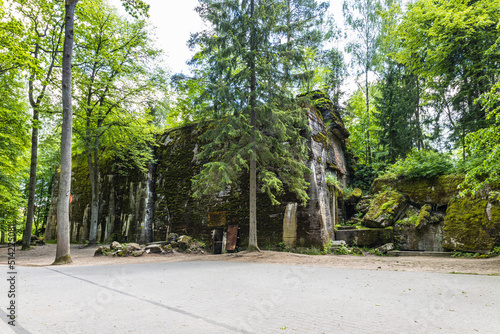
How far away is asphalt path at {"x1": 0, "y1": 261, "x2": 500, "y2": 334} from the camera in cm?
248

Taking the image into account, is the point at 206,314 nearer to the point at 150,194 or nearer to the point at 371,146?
the point at 150,194

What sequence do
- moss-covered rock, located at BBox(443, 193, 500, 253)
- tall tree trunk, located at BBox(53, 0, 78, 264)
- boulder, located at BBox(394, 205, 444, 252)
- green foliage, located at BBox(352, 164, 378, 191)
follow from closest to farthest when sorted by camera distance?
tall tree trunk, located at BBox(53, 0, 78, 264), moss-covered rock, located at BBox(443, 193, 500, 253), boulder, located at BBox(394, 205, 444, 252), green foliage, located at BBox(352, 164, 378, 191)

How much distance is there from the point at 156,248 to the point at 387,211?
30.5 feet

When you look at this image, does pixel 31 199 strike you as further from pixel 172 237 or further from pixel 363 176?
pixel 363 176

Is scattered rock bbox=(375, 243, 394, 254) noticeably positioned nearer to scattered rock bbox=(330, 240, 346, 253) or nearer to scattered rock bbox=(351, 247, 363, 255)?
scattered rock bbox=(351, 247, 363, 255)

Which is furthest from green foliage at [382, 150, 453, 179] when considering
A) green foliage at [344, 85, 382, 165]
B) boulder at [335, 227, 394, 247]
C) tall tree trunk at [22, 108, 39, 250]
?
tall tree trunk at [22, 108, 39, 250]

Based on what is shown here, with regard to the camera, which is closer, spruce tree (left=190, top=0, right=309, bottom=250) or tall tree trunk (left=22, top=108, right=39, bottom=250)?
spruce tree (left=190, top=0, right=309, bottom=250)

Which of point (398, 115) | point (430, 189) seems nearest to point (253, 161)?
point (430, 189)

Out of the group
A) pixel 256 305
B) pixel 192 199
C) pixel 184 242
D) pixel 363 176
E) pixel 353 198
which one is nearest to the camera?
pixel 256 305

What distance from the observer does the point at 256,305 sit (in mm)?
3250

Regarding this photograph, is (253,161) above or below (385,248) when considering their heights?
above

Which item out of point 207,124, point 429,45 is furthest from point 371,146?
point 207,124

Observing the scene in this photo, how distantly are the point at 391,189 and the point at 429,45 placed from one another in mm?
6882

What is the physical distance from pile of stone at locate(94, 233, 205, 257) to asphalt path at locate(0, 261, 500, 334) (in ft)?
18.3
